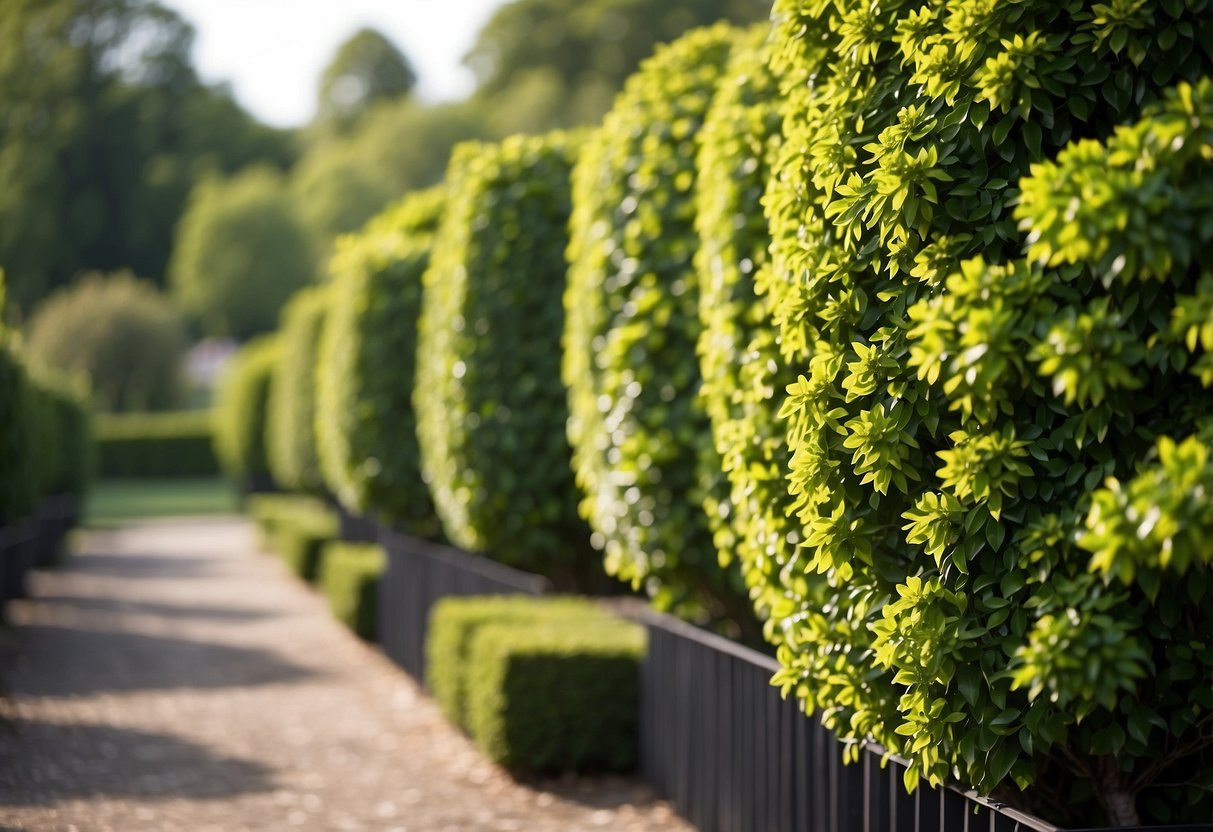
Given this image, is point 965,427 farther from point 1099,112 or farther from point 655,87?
point 655,87

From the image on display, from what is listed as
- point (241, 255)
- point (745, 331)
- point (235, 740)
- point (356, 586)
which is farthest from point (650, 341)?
point (241, 255)

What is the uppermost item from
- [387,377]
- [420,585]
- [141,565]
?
[387,377]

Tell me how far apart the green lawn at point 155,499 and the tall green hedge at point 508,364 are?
1035 inches

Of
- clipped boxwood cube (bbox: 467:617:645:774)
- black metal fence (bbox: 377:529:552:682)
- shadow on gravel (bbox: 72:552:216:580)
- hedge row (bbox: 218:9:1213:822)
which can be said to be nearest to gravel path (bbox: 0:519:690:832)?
clipped boxwood cube (bbox: 467:617:645:774)

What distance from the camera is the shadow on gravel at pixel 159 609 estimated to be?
15961 millimetres

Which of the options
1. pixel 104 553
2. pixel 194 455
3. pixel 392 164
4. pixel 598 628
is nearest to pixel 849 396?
pixel 598 628

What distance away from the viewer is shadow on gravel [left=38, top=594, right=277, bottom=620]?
1596 cm

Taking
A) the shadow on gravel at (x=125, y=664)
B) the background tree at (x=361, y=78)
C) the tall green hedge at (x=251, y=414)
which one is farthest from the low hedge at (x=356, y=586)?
the background tree at (x=361, y=78)

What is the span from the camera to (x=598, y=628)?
796 centimetres

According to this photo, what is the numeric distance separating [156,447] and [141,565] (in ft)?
91.0

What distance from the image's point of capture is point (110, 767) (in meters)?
7.96

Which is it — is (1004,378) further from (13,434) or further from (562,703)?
(13,434)

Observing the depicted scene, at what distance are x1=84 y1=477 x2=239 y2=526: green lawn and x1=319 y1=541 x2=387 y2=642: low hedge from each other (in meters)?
20.3

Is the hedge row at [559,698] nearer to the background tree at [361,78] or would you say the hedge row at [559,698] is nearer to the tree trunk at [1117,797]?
the tree trunk at [1117,797]
